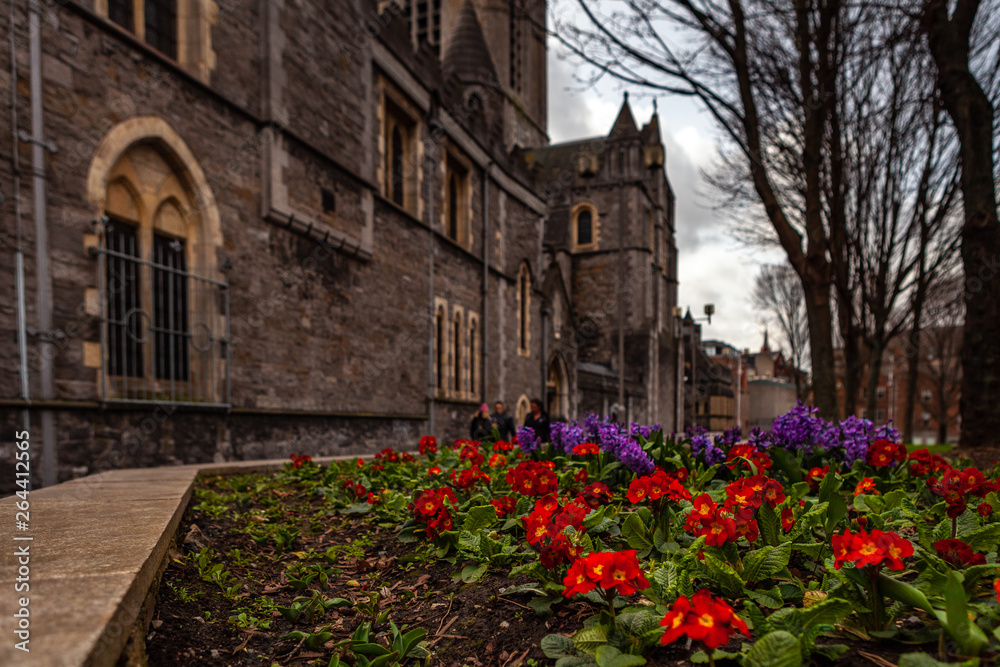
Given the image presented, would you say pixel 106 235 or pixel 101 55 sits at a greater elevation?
pixel 101 55

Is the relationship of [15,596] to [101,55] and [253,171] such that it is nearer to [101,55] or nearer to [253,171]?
[101,55]

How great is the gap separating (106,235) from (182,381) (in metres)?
2.05

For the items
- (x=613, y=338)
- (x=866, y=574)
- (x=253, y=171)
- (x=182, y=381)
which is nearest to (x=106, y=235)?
(x=182, y=381)

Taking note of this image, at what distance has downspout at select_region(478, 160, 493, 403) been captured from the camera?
1728 centimetres

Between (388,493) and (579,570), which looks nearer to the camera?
(579,570)

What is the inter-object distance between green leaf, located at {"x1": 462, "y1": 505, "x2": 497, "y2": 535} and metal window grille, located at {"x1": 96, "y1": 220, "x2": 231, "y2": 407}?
556 cm

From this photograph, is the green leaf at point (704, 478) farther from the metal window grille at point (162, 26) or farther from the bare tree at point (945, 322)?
the bare tree at point (945, 322)

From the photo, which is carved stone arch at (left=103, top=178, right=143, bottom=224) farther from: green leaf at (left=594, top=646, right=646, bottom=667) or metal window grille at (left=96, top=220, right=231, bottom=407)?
green leaf at (left=594, top=646, right=646, bottom=667)

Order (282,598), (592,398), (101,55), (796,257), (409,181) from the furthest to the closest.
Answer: (592,398) → (409,181) → (796,257) → (101,55) → (282,598)

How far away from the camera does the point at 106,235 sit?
23.4 feet

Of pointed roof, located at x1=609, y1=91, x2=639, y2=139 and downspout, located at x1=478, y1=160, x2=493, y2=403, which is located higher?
pointed roof, located at x1=609, y1=91, x2=639, y2=139

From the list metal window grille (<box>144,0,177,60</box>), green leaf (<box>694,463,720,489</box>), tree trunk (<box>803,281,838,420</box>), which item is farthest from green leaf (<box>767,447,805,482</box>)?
metal window grille (<box>144,0,177,60</box>)

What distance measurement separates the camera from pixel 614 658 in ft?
5.54

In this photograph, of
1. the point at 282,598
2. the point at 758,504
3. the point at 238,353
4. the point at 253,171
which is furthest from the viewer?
the point at 253,171
